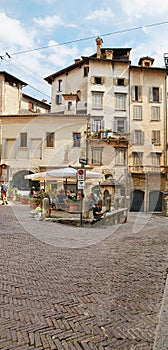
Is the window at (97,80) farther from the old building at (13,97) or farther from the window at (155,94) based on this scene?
the old building at (13,97)

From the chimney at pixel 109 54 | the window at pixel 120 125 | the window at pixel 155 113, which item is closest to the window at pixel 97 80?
the chimney at pixel 109 54

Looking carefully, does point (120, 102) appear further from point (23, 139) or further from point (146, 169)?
point (23, 139)

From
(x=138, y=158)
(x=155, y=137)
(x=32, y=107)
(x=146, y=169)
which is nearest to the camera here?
(x=146, y=169)

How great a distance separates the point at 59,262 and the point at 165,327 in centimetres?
328

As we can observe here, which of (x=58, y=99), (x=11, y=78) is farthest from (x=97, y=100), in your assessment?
(x=11, y=78)

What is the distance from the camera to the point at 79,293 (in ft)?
15.5

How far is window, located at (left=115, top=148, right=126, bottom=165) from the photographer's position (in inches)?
1200

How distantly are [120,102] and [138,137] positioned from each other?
4.00 meters

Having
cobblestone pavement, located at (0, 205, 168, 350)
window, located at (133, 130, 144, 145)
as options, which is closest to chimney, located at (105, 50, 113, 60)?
window, located at (133, 130, 144, 145)

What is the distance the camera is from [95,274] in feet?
18.9

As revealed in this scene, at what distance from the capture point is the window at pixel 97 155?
2994 cm

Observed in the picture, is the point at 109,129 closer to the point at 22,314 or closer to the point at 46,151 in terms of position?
the point at 46,151

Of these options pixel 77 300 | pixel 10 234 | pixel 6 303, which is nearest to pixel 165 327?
pixel 77 300

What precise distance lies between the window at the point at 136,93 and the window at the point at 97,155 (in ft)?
22.8
